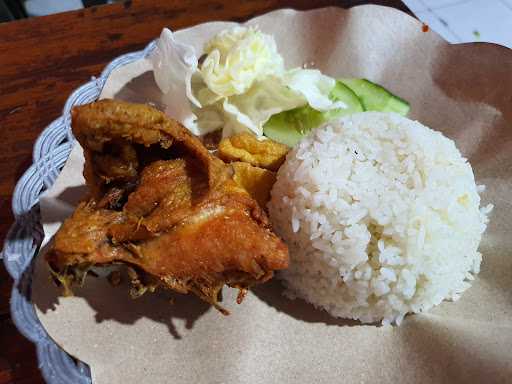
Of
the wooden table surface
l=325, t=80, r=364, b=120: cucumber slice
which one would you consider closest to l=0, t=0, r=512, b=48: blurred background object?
the wooden table surface

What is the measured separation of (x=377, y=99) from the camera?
2.82 meters

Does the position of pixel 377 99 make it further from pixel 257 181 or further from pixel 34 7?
pixel 34 7

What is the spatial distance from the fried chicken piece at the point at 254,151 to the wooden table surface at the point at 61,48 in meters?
1.18

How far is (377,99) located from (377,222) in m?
1.13

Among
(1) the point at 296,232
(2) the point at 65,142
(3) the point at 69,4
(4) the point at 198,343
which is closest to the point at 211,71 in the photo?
(2) the point at 65,142

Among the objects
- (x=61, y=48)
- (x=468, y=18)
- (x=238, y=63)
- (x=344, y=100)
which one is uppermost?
(x=238, y=63)

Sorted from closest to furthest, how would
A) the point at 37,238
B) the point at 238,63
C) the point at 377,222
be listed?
the point at 377,222
the point at 37,238
the point at 238,63

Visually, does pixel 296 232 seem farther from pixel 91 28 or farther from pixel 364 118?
pixel 91 28

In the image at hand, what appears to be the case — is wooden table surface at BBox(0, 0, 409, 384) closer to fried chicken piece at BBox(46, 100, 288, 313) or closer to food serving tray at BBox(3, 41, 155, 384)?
food serving tray at BBox(3, 41, 155, 384)

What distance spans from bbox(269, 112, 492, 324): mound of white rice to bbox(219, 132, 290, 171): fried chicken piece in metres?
0.16

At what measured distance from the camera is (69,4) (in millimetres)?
4574

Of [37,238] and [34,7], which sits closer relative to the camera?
[37,238]

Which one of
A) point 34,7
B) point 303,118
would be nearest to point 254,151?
point 303,118

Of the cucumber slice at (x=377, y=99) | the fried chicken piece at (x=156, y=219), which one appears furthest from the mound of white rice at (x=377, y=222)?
the cucumber slice at (x=377, y=99)
